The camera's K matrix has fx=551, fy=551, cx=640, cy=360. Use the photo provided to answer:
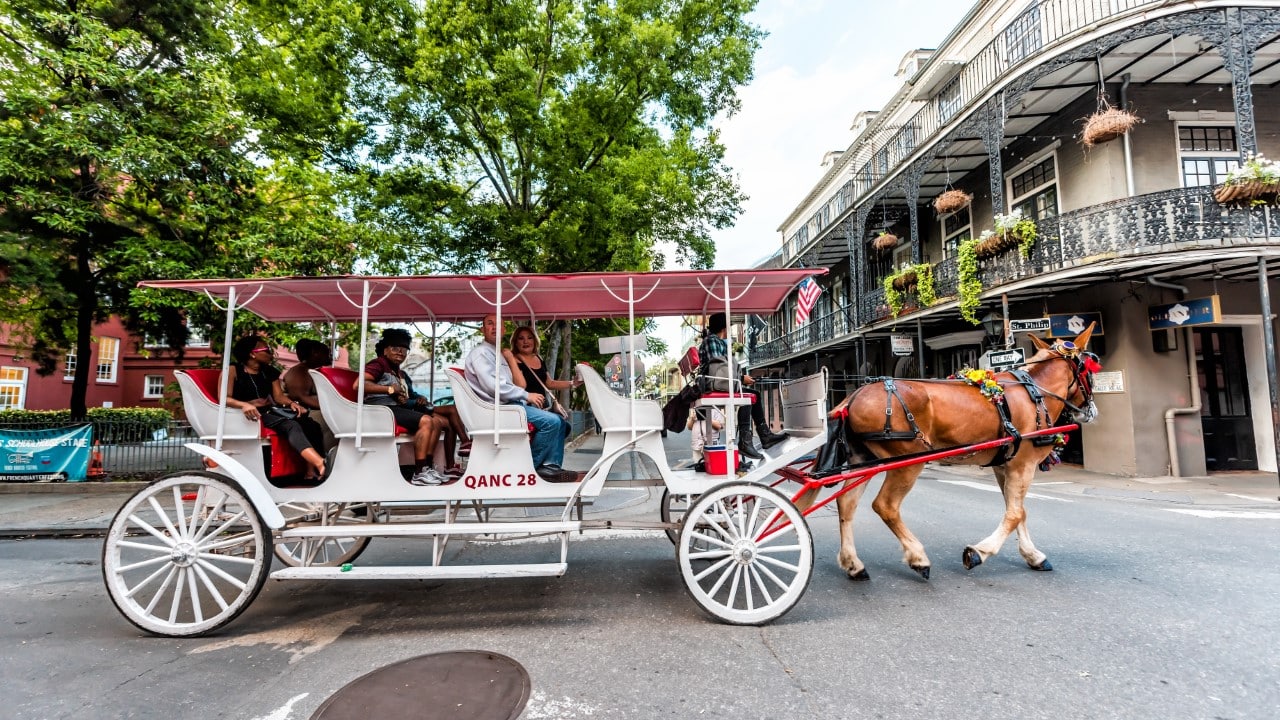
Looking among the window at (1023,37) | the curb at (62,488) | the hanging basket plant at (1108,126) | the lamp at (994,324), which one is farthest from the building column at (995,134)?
the curb at (62,488)

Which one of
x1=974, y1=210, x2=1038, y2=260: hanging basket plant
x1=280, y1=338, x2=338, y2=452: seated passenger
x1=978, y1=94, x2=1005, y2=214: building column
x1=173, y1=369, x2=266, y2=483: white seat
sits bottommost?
x1=173, y1=369, x2=266, y2=483: white seat

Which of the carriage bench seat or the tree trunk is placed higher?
the tree trunk

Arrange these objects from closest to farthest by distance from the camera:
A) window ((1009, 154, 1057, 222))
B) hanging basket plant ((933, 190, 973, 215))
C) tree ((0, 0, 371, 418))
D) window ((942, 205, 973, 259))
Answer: tree ((0, 0, 371, 418)), window ((1009, 154, 1057, 222)), hanging basket plant ((933, 190, 973, 215)), window ((942, 205, 973, 259))

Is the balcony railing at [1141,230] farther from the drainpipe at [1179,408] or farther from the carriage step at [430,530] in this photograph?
the carriage step at [430,530]

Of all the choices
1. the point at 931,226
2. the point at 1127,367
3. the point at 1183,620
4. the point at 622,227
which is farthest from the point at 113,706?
the point at 931,226

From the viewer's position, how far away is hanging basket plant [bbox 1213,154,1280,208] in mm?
9312

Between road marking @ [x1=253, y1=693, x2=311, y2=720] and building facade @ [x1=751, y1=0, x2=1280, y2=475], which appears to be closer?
road marking @ [x1=253, y1=693, x2=311, y2=720]

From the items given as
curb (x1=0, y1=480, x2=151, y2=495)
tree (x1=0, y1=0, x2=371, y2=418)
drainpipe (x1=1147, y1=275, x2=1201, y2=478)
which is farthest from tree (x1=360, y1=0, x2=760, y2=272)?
drainpipe (x1=1147, y1=275, x2=1201, y2=478)

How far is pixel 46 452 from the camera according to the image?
10672 millimetres

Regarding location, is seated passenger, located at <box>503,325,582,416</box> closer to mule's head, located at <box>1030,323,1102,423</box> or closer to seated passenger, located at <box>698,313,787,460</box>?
seated passenger, located at <box>698,313,787,460</box>

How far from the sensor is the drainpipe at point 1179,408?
36.1 feet

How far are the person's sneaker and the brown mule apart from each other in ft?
10.3

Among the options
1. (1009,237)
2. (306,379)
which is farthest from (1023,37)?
(306,379)

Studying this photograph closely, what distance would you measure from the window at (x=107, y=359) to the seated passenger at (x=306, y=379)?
34.3 meters
